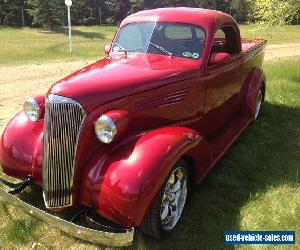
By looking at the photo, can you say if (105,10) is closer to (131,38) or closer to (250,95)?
(250,95)

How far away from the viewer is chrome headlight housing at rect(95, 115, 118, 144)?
3781 mm

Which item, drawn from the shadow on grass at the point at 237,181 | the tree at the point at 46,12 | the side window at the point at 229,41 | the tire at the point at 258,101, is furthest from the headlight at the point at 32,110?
the tree at the point at 46,12

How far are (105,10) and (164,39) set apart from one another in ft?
122

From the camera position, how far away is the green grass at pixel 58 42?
17.2 meters

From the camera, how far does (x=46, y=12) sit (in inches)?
1244

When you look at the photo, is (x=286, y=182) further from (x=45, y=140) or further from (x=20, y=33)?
(x=20, y=33)

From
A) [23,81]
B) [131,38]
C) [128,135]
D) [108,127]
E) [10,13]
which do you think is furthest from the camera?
[10,13]

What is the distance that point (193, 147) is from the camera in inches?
167

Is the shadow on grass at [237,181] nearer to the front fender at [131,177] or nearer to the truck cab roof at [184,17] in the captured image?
the front fender at [131,177]

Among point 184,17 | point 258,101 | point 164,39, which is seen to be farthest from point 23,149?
point 258,101

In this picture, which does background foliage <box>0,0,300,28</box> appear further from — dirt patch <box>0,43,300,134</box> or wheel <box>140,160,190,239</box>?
wheel <box>140,160,190,239</box>

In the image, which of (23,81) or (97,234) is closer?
(97,234)

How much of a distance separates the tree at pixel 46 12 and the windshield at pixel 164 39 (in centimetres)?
2729

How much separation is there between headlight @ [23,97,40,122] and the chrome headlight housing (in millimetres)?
1009
